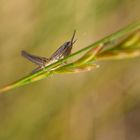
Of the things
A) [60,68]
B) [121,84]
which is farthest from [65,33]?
[60,68]

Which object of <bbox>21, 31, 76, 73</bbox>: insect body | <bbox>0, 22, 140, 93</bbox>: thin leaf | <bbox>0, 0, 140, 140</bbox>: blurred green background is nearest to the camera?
<bbox>0, 22, 140, 93</bbox>: thin leaf

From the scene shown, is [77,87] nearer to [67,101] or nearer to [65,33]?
[67,101]

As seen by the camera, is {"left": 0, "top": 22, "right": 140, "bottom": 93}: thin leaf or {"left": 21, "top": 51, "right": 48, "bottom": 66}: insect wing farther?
{"left": 21, "top": 51, "right": 48, "bottom": 66}: insect wing

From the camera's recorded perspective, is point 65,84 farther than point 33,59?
Yes

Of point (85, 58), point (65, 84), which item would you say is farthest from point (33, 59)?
point (65, 84)

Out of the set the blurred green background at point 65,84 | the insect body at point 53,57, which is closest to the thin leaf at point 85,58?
the insect body at point 53,57

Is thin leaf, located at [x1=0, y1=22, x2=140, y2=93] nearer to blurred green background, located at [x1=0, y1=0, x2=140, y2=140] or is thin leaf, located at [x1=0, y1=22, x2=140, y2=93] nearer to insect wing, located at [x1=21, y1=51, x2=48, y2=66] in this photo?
insect wing, located at [x1=21, y1=51, x2=48, y2=66]

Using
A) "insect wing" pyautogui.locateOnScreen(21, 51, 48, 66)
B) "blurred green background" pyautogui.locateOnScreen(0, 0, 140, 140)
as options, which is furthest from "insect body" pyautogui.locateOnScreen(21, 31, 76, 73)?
"blurred green background" pyautogui.locateOnScreen(0, 0, 140, 140)

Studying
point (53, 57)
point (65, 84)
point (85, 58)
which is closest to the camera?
point (85, 58)

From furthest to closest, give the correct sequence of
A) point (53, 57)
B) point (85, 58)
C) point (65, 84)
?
point (65, 84) < point (53, 57) < point (85, 58)

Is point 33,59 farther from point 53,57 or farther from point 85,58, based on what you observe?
point 85,58
